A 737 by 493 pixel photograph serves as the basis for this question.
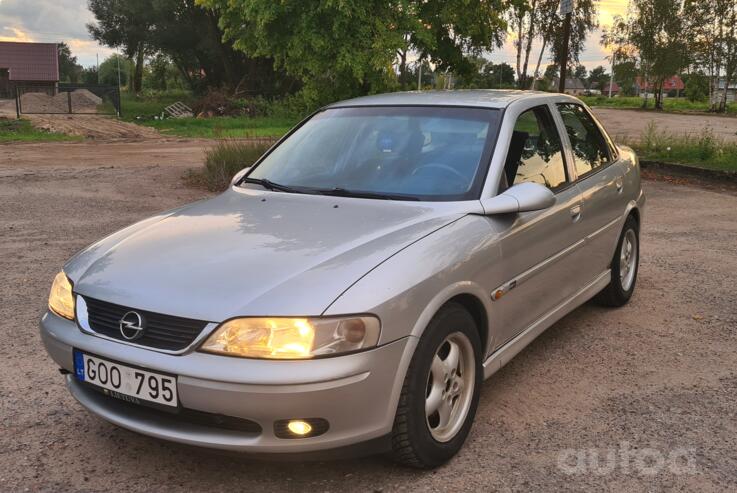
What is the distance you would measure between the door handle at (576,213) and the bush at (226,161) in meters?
8.33

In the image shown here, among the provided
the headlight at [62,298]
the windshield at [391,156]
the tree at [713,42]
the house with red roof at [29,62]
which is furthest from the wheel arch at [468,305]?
the house with red roof at [29,62]

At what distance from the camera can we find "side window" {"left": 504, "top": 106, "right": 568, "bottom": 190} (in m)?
3.88

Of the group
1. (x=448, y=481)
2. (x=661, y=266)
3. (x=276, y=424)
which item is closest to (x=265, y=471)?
(x=276, y=424)

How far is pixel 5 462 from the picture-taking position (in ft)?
10.3

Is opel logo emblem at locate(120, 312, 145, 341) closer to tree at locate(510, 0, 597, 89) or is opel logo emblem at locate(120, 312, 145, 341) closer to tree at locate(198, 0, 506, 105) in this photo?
tree at locate(198, 0, 506, 105)

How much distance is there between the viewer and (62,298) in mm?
3154

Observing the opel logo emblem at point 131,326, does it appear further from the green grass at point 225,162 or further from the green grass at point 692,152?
the green grass at point 692,152

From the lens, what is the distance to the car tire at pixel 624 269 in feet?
17.5

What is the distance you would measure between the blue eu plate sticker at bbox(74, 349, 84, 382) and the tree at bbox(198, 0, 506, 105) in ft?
29.9

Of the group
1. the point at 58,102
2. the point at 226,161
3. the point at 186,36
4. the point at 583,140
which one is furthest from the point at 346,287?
the point at 186,36

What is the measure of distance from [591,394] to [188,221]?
2379 millimetres

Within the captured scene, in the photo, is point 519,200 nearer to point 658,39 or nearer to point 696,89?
point 658,39

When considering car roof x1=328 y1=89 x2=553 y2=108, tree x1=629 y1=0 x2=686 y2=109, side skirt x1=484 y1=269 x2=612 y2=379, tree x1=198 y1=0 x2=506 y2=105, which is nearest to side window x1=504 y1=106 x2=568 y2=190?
car roof x1=328 y1=89 x2=553 y2=108

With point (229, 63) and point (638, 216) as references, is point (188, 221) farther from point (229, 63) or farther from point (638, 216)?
point (229, 63)
